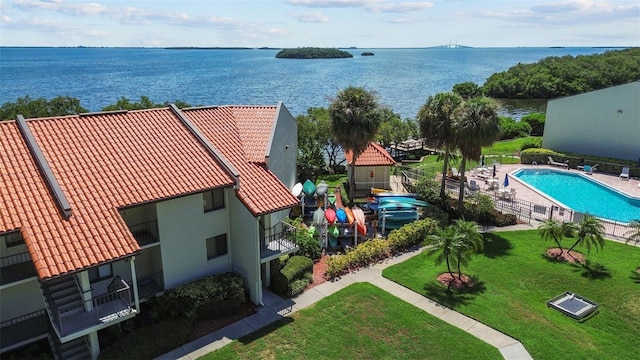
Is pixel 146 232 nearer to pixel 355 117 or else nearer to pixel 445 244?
pixel 445 244

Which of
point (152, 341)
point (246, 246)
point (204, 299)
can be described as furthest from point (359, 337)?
point (152, 341)

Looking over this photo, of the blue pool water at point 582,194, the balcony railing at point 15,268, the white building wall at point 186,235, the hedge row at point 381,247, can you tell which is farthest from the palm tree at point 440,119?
the balcony railing at point 15,268

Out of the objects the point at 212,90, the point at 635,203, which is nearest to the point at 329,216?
the point at 635,203

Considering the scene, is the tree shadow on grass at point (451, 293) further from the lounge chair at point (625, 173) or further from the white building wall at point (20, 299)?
the lounge chair at point (625, 173)

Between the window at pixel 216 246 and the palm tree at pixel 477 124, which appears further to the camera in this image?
the palm tree at pixel 477 124

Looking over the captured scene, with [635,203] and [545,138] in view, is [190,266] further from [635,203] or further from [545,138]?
[545,138]

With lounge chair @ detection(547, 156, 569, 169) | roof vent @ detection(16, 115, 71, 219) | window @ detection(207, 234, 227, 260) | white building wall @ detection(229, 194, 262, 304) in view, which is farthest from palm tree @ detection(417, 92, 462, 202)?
roof vent @ detection(16, 115, 71, 219)

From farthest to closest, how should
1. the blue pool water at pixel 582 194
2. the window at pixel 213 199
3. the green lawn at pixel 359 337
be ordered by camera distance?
the blue pool water at pixel 582 194, the window at pixel 213 199, the green lawn at pixel 359 337
